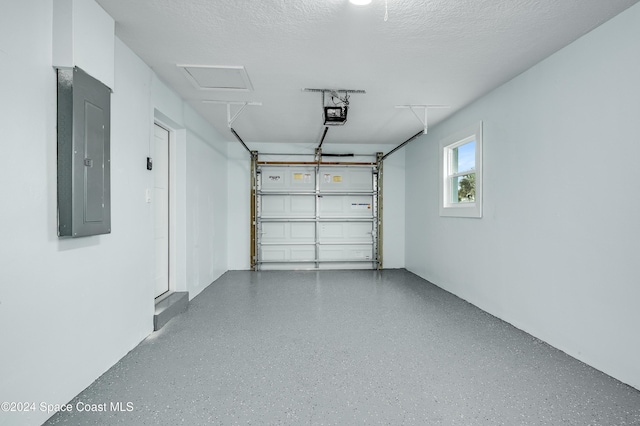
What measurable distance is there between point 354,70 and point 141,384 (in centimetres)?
296

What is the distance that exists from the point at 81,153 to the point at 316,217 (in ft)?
14.8

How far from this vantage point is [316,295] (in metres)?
4.29

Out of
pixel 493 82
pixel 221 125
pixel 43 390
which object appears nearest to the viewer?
pixel 43 390

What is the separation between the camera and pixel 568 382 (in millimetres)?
2059

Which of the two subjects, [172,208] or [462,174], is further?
[462,174]

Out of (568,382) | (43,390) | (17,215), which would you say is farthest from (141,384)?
(568,382)

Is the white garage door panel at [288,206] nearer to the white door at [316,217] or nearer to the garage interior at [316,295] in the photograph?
the white door at [316,217]

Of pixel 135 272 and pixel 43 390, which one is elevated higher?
pixel 135 272

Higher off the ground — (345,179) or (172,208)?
(345,179)

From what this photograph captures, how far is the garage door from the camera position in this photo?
6121mm

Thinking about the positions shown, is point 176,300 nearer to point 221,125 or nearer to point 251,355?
point 251,355

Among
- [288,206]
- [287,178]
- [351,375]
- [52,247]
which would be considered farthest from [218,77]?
[288,206]

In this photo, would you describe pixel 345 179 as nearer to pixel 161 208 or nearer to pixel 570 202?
pixel 161 208

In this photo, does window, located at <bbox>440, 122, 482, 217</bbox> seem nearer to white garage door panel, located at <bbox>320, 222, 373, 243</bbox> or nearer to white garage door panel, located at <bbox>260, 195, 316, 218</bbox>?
white garage door panel, located at <bbox>320, 222, 373, 243</bbox>
